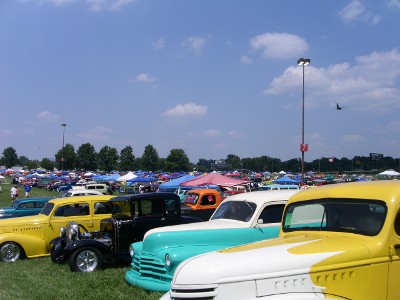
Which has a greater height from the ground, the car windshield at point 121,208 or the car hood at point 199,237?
the car windshield at point 121,208

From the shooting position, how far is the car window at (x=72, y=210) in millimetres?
12258

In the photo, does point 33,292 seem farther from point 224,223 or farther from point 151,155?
point 151,155

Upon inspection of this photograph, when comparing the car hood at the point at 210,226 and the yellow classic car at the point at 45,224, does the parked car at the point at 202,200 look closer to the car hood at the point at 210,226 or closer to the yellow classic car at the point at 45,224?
the yellow classic car at the point at 45,224

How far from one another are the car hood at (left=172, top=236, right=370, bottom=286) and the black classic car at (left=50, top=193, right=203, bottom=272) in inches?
248

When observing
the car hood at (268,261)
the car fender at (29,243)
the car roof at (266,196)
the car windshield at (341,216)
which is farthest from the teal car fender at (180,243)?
the car fender at (29,243)

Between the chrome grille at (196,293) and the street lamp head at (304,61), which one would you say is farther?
the street lamp head at (304,61)

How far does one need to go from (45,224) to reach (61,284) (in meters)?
3.88

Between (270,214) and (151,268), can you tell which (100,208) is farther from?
(270,214)

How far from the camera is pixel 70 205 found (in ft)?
40.3

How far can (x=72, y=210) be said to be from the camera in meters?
12.3

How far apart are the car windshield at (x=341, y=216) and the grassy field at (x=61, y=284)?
3270 millimetres

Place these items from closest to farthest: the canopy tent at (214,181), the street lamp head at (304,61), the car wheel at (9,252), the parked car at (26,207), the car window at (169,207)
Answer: the car window at (169,207) < the car wheel at (9,252) < the parked car at (26,207) < the canopy tent at (214,181) < the street lamp head at (304,61)

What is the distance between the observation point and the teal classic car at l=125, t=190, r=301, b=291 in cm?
746

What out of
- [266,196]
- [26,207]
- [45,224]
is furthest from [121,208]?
[26,207]
